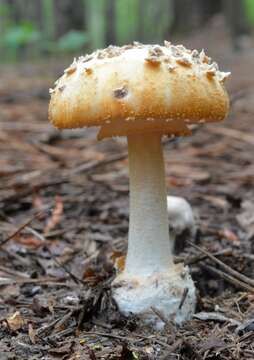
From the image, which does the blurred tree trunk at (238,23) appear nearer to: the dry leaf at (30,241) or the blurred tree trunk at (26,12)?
the blurred tree trunk at (26,12)

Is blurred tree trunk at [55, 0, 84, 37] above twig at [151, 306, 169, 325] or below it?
above

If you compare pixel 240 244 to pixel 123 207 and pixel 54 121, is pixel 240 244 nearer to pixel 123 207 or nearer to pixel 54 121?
pixel 123 207

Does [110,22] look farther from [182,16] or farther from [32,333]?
[32,333]

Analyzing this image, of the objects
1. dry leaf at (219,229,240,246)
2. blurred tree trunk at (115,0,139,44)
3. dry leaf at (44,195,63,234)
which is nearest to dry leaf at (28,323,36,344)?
dry leaf at (44,195,63,234)

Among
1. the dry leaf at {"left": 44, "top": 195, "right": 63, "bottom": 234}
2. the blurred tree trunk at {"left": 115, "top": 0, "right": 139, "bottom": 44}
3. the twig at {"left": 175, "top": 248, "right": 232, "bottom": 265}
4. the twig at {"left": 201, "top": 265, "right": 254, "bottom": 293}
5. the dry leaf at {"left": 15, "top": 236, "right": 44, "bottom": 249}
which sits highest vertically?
the blurred tree trunk at {"left": 115, "top": 0, "right": 139, "bottom": 44}

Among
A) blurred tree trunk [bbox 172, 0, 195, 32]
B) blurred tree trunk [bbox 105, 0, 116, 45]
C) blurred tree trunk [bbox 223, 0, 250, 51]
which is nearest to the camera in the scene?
blurred tree trunk [bbox 223, 0, 250, 51]

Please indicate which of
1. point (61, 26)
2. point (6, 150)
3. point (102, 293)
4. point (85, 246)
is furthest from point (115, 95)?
point (61, 26)

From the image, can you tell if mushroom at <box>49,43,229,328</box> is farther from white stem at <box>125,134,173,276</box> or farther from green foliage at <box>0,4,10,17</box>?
green foliage at <box>0,4,10,17</box>
